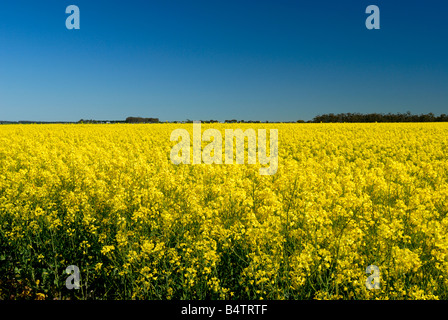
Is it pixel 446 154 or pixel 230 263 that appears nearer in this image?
pixel 230 263

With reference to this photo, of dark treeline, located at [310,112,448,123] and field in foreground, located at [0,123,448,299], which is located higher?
dark treeline, located at [310,112,448,123]

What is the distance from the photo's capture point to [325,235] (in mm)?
4363

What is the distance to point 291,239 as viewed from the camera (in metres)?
4.50

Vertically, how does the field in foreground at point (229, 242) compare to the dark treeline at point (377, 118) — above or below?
below

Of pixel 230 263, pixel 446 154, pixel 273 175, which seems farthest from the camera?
pixel 446 154

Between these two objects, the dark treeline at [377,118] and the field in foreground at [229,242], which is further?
the dark treeline at [377,118]

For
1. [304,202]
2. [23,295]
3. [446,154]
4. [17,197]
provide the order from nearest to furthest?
[23,295] < [304,202] < [17,197] < [446,154]

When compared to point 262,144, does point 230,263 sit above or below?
below

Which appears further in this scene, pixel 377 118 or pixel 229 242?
pixel 377 118

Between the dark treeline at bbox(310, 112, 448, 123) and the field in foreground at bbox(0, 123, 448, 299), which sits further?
the dark treeline at bbox(310, 112, 448, 123)

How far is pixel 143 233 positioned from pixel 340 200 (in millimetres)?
3282
